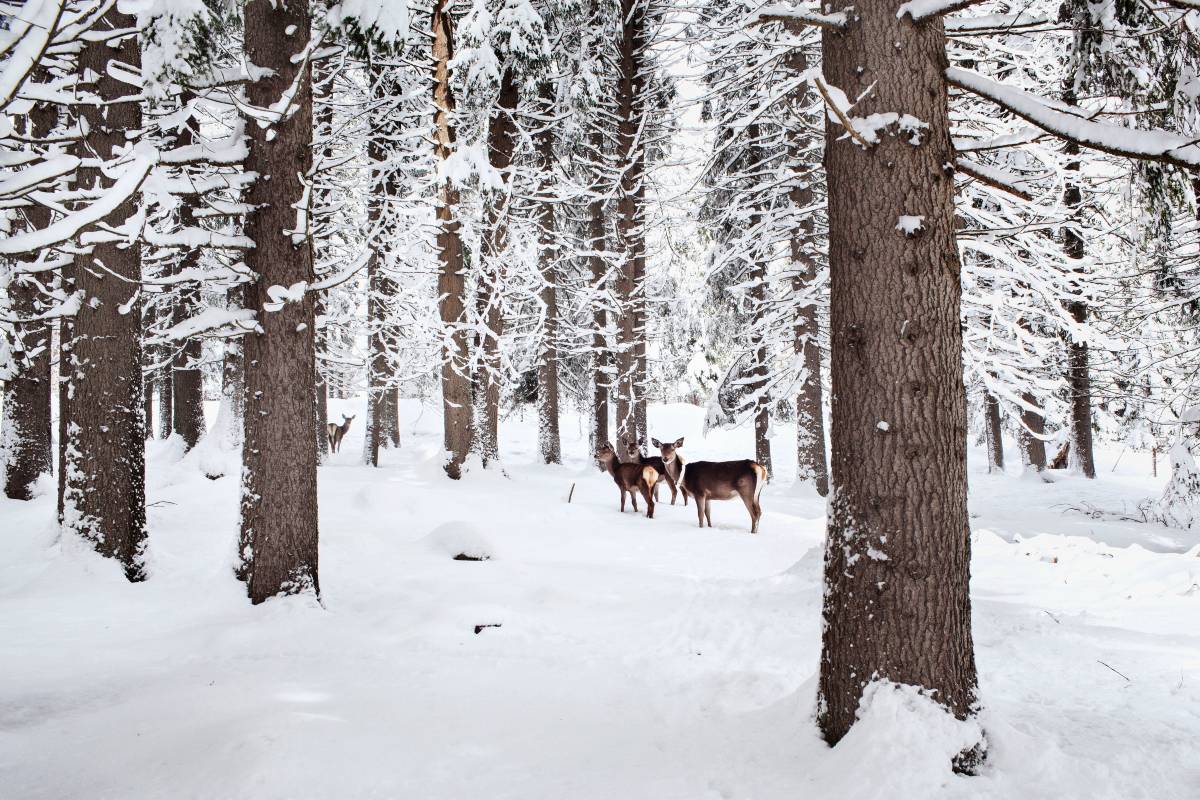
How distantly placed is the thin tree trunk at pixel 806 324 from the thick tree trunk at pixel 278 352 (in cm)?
895

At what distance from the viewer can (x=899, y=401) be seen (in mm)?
3109

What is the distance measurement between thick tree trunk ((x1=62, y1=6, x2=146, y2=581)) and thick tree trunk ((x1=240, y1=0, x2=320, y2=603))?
182 centimetres

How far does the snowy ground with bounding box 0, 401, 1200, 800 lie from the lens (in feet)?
9.84

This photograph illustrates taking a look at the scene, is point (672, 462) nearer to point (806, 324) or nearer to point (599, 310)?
point (806, 324)

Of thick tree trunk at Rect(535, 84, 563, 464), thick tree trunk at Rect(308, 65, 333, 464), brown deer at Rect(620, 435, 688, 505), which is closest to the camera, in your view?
thick tree trunk at Rect(308, 65, 333, 464)

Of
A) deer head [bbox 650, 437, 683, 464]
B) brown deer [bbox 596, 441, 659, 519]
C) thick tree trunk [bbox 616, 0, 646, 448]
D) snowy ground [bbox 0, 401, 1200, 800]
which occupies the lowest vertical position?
snowy ground [bbox 0, 401, 1200, 800]

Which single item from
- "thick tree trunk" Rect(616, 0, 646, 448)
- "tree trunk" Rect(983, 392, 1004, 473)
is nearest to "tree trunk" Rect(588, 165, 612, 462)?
"thick tree trunk" Rect(616, 0, 646, 448)

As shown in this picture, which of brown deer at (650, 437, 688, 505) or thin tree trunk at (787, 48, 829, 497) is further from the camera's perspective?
brown deer at (650, 437, 688, 505)

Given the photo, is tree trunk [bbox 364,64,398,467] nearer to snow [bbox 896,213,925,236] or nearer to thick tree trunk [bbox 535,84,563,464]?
thick tree trunk [bbox 535,84,563,464]

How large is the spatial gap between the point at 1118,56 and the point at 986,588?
5433 millimetres

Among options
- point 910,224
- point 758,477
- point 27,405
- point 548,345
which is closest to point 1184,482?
point 758,477

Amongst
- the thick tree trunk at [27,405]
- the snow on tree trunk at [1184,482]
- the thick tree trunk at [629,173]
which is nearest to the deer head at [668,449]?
the thick tree trunk at [629,173]

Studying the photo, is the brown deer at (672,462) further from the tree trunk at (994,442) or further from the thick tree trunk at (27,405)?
the tree trunk at (994,442)

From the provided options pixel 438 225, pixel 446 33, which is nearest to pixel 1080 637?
pixel 438 225
